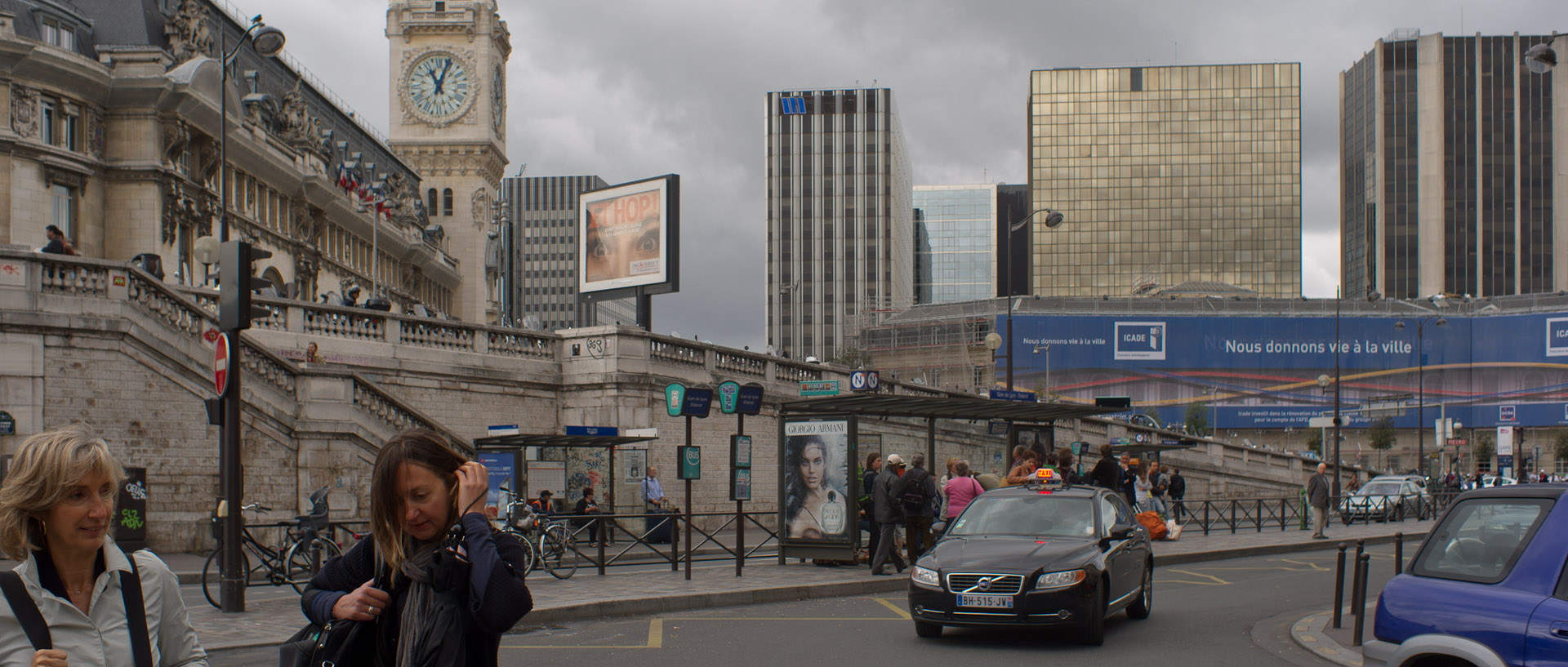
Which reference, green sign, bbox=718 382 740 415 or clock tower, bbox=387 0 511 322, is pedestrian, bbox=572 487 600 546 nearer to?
green sign, bbox=718 382 740 415

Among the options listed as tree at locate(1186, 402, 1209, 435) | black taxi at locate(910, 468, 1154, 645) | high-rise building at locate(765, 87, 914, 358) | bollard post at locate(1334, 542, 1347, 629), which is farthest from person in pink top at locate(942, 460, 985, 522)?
high-rise building at locate(765, 87, 914, 358)

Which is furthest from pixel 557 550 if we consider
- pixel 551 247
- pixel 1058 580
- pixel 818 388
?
pixel 551 247

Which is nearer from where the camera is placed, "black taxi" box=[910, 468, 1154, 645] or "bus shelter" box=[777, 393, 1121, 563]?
Answer: "black taxi" box=[910, 468, 1154, 645]

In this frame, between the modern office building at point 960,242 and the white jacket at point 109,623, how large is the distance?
176 metres

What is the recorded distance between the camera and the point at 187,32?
42.1 metres

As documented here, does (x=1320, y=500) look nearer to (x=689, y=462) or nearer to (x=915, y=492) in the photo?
(x=915, y=492)

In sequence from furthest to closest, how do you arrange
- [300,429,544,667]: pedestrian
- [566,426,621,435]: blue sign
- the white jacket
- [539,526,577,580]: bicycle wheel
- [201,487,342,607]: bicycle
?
[566,426,621,435]: blue sign → [539,526,577,580]: bicycle wheel → [201,487,342,607]: bicycle → [300,429,544,667]: pedestrian → the white jacket

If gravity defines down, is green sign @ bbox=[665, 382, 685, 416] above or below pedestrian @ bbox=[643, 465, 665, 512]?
above

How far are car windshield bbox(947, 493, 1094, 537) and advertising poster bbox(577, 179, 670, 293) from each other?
658 inches

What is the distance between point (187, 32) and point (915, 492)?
116 ft

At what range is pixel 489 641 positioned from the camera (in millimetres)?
3479

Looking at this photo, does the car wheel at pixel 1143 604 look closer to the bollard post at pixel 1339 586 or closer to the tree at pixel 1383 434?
the bollard post at pixel 1339 586

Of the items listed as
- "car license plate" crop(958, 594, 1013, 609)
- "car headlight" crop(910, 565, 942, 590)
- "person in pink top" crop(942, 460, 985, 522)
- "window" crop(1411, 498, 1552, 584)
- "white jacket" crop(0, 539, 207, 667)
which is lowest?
"car license plate" crop(958, 594, 1013, 609)

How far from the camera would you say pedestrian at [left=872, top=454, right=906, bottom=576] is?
1628 centimetres
